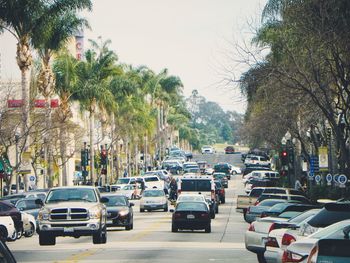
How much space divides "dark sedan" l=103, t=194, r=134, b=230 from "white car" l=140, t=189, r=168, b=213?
2198cm

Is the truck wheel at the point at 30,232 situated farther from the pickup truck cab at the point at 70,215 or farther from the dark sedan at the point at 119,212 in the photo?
the pickup truck cab at the point at 70,215

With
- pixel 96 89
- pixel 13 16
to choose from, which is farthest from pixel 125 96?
pixel 13 16

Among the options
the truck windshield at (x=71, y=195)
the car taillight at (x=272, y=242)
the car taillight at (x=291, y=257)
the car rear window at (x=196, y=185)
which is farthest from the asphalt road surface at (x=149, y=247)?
the car taillight at (x=291, y=257)

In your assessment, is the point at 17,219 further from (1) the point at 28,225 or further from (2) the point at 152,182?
(2) the point at 152,182

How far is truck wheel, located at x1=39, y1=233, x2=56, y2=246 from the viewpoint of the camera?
107 feet

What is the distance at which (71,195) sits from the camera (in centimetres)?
3275

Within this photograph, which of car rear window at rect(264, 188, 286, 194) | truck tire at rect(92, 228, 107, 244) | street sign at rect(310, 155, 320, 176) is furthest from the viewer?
street sign at rect(310, 155, 320, 176)

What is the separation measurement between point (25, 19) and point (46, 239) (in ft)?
99.5

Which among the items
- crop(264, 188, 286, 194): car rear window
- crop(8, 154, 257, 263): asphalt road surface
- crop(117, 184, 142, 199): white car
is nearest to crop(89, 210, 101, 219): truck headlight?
crop(8, 154, 257, 263): asphalt road surface

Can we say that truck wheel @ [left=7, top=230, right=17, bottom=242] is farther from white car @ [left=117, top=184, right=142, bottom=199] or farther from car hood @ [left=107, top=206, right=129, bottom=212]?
white car @ [left=117, top=184, right=142, bottom=199]

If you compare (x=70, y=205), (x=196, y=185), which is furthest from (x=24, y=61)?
(x=70, y=205)

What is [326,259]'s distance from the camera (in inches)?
477

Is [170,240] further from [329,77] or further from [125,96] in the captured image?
[125,96]

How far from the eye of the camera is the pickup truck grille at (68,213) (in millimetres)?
31797
